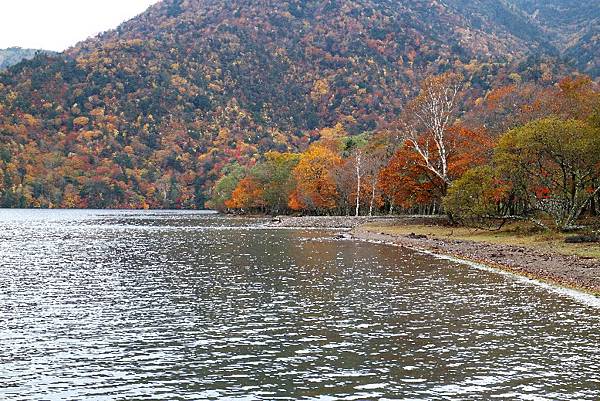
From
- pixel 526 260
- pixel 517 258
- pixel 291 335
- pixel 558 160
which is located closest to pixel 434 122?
pixel 558 160

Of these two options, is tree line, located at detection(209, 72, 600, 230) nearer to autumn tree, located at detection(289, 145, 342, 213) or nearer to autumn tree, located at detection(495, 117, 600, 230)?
autumn tree, located at detection(495, 117, 600, 230)

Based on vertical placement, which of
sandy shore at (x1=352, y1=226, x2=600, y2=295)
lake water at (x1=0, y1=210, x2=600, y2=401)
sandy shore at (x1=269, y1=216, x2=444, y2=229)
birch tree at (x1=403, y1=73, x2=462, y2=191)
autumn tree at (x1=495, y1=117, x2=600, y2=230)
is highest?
birch tree at (x1=403, y1=73, x2=462, y2=191)

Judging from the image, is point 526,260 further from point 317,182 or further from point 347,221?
point 317,182

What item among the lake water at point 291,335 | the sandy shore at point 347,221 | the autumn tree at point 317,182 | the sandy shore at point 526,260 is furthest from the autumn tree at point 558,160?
the autumn tree at point 317,182

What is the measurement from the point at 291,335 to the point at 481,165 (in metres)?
64.4

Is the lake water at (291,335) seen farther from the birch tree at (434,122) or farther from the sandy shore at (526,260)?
the birch tree at (434,122)

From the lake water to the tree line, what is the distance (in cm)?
2503

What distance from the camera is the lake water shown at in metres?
17.5

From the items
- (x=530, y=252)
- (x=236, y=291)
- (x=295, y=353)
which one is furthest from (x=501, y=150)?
(x=295, y=353)

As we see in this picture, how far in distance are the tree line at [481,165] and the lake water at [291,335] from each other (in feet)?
82.1

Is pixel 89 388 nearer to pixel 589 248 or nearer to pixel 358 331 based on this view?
pixel 358 331

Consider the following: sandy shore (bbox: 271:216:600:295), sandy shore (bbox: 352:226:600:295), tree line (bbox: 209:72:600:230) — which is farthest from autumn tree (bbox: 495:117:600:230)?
sandy shore (bbox: 352:226:600:295)

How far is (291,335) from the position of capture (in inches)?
940

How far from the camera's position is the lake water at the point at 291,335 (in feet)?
57.4
